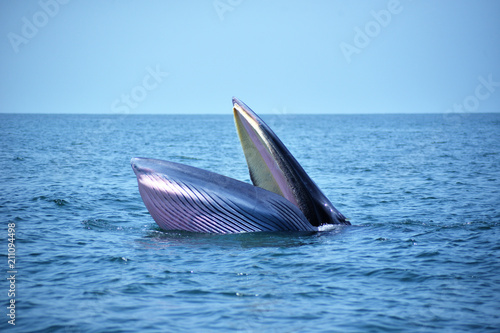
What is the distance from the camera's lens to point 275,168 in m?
10.6

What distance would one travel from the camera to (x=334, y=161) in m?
34.5

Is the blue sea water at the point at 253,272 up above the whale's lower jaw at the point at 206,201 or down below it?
below

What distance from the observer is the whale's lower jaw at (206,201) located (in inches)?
406

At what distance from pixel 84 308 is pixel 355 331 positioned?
3.40 metres

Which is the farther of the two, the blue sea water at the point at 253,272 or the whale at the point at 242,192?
the whale at the point at 242,192

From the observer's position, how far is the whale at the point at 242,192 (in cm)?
1029

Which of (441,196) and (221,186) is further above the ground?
(221,186)

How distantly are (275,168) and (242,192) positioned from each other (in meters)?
0.71

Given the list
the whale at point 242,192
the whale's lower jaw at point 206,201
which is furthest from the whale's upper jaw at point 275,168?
the whale's lower jaw at point 206,201

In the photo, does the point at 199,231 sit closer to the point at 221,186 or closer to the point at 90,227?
the point at 221,186

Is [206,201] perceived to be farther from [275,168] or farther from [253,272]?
[253,272]

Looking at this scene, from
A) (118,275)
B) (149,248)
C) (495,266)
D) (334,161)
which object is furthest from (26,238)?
(334,161)

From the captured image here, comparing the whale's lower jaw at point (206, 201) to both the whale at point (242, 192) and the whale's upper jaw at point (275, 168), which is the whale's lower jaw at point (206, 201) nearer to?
the whale at point (242, 192)

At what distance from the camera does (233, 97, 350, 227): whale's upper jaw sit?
10234mm
